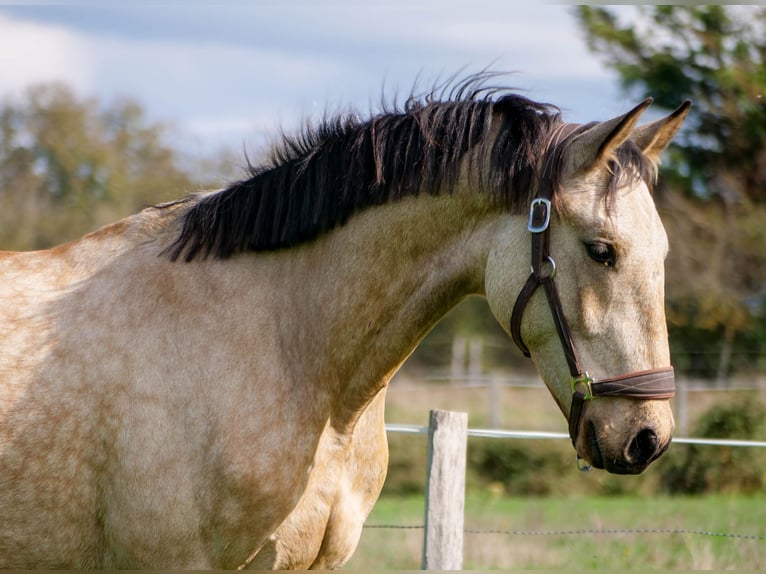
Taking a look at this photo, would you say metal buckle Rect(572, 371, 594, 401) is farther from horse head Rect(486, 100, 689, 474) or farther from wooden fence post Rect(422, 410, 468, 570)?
wooden fence post Rect(422, 410, 468, 570)

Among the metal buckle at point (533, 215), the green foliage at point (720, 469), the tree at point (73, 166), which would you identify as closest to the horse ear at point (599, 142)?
the metal buckle at point (533, 215)

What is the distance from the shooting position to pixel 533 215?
10.3ft

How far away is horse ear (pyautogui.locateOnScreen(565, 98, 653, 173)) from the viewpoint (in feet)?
9.86

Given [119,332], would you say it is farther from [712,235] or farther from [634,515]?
[712,235]

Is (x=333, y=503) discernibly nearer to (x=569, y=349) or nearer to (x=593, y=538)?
(x=569, y=349)

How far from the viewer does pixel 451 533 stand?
5.27m

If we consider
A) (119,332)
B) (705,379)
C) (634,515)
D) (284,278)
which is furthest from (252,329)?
(705,379)

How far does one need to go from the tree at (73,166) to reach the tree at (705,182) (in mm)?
16477

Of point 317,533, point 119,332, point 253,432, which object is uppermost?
point 119,332

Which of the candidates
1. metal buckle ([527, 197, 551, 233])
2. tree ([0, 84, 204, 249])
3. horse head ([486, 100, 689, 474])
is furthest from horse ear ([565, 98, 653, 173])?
tree ([0, 84, 204, 249])

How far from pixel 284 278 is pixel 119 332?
28.1 inches

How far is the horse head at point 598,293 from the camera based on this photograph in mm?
2949

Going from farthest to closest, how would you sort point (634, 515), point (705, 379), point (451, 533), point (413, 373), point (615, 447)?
point (413, 373)
point (705, 379)
point (634, 515)
point (451, 533)
point (615, 447)

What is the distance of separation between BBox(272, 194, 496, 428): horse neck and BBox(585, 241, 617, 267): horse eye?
48 centimetres
